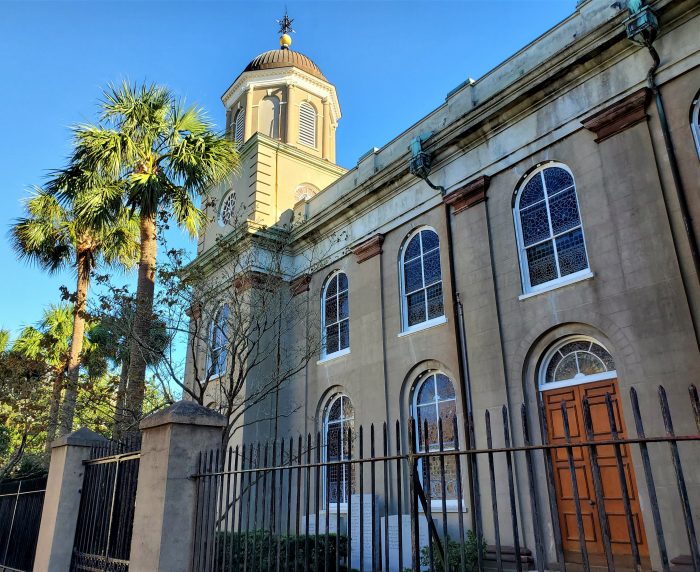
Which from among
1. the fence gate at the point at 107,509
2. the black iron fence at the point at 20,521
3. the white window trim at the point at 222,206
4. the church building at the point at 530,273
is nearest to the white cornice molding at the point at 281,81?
the white window trim at the point at 222,206

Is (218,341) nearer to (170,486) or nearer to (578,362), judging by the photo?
(578,362)

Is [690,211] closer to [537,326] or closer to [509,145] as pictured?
[537,326]

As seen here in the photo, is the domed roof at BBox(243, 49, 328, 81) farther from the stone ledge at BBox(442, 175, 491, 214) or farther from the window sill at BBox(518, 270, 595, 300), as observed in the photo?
the window sill at BBox(518, 270, 595, 300)

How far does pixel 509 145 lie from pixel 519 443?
20.3 ft

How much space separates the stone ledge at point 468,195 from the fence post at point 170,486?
8.37 m

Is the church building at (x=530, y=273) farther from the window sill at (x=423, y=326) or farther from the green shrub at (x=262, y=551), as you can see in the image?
the green shrub at (x=262, y=551)

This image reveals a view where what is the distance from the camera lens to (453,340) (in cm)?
1263

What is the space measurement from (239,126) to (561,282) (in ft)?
53.7

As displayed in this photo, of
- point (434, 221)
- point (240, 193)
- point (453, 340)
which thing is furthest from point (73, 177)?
point (453, 340)

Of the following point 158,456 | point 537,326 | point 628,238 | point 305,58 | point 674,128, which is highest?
point 305,58

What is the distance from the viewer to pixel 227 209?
21672 mm

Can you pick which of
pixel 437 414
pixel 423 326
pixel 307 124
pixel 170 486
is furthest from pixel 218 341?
pixel 170 486

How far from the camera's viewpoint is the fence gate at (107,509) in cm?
700

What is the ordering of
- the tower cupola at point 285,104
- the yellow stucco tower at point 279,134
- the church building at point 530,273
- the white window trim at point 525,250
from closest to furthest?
the church building at point 530,273 < the white window trim at point 525,250 < the yellow stucco tower at point 279,134 < the tower cupola at point 285,104
